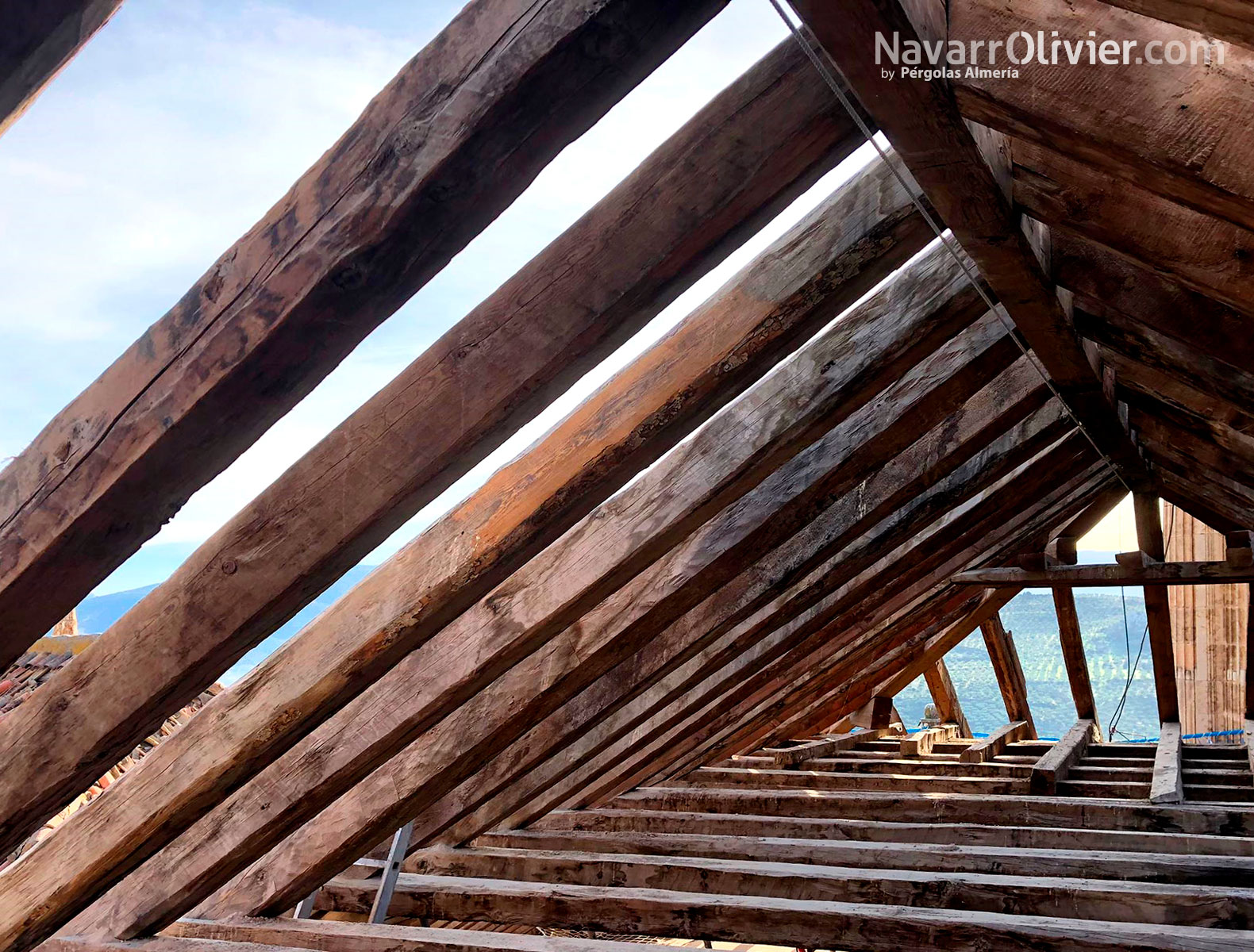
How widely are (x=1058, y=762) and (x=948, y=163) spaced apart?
Result: 516 cm

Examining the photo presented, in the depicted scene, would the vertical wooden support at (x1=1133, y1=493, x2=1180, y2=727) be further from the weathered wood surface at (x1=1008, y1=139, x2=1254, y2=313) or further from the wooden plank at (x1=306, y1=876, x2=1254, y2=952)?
the weathered wood surface at (x1=1008, y1=139, x2=1254, y2=313)

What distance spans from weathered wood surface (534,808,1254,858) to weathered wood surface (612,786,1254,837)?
4.0 inches

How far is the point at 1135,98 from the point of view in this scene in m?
1.41

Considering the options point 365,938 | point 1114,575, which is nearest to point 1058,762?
point 1114,575

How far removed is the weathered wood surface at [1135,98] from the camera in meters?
1.36

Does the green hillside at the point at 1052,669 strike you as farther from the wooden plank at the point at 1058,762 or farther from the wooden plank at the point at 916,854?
the wooden plank at the point at 916,854

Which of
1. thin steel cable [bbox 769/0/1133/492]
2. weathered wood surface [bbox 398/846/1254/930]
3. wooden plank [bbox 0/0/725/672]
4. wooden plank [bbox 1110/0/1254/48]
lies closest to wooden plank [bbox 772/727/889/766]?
weathered wood surface [bbox 398/846/1254/930]

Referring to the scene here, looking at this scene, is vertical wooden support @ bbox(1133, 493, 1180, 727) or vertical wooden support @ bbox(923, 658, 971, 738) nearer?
vertical wooden support @ bbox(1133, 493, 1180, 727)

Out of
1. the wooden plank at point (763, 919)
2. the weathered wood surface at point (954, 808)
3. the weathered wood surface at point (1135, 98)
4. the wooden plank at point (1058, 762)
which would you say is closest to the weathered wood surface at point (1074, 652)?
the wooden plank at point (1058, 762)

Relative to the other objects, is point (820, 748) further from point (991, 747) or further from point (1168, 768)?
point (1168, 768)

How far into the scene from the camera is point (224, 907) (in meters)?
3.62

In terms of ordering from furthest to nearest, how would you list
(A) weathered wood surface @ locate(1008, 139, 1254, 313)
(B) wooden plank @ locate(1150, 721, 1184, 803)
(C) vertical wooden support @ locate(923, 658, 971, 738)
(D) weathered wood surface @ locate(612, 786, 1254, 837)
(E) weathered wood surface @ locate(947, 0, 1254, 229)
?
(C) vertical wooden support @ locate(923, 658, 971, 738) → (B) wooden plank @ locate(1150, 721, 1184, 803) → (D) weathered wood surface @ locate(612, 786, 1254, 837) → (A) weathered wood surface @ locate(1008, 139, 1254, 313) → (E) weathered wood surface @ locate(947, 0, 1254, 229)

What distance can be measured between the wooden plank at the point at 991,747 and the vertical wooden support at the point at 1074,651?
66 centimetres

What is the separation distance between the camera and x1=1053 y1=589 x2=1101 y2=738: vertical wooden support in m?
7.73
